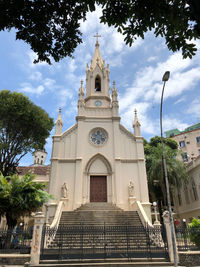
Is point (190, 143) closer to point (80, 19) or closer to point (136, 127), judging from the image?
point (136, 127)

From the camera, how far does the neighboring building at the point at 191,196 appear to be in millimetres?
23816

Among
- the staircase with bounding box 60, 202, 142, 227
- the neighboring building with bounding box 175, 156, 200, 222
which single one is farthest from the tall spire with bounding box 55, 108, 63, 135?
the neighboring building with bounding box 175, 156, 200, 222

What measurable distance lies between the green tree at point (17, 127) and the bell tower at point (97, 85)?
21.8 ft

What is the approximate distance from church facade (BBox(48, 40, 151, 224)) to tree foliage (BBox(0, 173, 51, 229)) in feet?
14.4

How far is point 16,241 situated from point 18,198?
3.16 meters

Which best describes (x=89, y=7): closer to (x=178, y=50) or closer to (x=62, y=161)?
(x=178, y=50)

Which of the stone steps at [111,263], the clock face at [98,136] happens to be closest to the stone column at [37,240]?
the stone steps at [111,263]

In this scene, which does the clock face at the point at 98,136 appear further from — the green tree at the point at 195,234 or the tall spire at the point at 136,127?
the green tree at the point at 195,234

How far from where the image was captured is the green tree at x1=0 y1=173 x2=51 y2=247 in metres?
13.7

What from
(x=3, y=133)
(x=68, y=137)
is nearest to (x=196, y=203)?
(x=68, y=137)

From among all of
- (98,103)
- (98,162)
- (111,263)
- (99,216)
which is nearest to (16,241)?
(99,216)

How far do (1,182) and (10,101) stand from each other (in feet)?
29.1

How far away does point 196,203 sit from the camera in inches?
938

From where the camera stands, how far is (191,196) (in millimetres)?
25578
